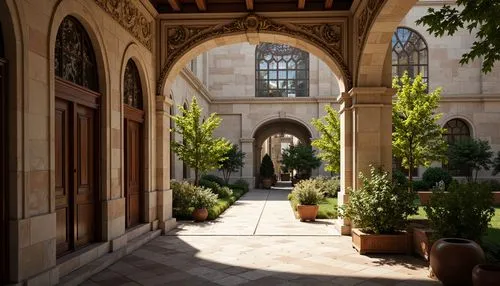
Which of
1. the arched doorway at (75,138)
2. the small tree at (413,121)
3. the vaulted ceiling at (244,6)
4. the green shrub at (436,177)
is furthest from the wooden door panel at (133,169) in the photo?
the green shrub at (436,177)

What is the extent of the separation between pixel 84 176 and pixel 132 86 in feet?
10.1

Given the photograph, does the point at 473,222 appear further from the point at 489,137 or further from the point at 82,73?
the point at 489,137

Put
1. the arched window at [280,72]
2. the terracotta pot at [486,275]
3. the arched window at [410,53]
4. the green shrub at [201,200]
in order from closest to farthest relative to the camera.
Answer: the terracotta pot at [486,275] → the green shrub at [201,200] → the arched window at [410,53] → the arched window at [280,72]

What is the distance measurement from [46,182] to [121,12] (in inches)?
168

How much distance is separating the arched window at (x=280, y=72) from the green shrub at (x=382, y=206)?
20945mm

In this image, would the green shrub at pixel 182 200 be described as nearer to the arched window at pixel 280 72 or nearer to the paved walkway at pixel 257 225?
the paved walkway at pixel 257 225

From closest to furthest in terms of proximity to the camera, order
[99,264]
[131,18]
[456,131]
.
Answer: [99,264]
[131,18]
[456,131]

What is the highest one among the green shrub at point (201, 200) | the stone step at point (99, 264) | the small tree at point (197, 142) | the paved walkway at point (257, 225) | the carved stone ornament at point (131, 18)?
the carved stone ornament at point (131, 18)

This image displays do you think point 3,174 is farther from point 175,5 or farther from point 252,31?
point 252,31

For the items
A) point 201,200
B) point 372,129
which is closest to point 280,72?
point 201,200

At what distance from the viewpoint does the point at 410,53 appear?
27.1 meters

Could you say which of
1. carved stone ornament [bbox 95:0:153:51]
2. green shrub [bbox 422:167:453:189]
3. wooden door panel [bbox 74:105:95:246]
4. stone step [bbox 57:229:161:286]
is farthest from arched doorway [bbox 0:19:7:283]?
green shrub [bbox 422:167:453:189]

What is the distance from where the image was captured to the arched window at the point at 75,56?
6.78 meters

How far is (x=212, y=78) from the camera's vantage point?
94.0 feet
